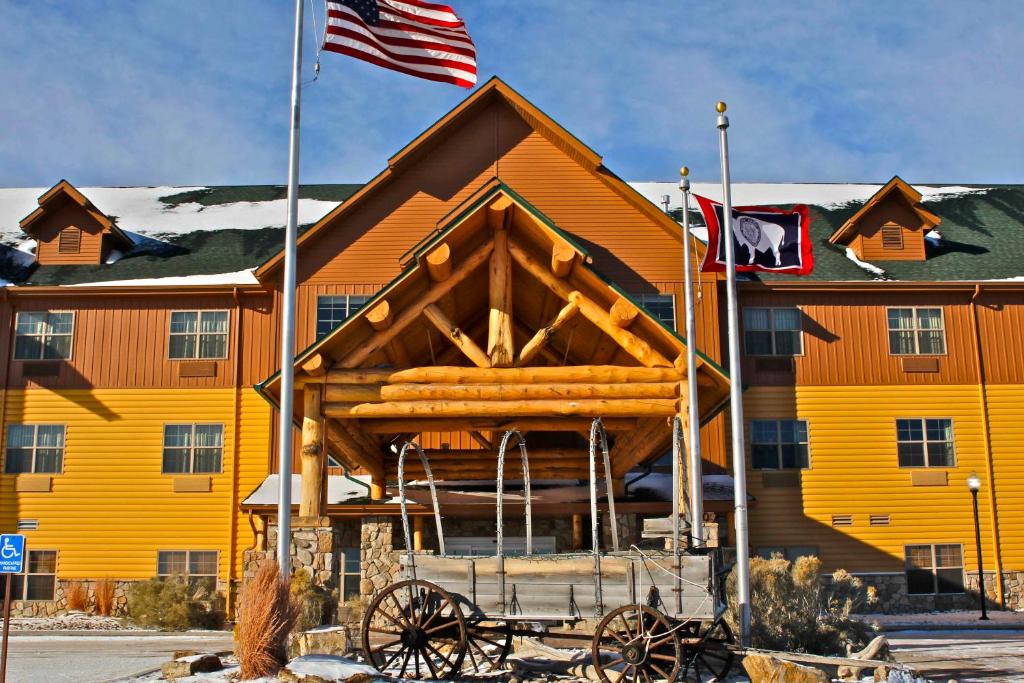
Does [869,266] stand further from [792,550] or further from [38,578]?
[38,578]

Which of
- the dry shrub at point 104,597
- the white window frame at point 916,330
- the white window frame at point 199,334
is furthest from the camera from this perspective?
the white window frame at point 916,330

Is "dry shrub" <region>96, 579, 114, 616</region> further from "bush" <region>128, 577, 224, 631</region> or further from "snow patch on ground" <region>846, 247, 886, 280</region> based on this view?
"snow patch on ground" <region>846, 247, 886, 280</region>

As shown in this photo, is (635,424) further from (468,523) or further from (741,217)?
(468,523)

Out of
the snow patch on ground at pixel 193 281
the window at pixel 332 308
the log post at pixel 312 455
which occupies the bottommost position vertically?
the log post at pixel 312 455

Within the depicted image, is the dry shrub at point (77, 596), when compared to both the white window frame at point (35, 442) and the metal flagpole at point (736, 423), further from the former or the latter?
the metal flagpole at point (736, 423)

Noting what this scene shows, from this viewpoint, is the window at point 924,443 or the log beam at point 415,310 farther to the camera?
the window at point 924,443

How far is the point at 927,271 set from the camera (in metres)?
29.0

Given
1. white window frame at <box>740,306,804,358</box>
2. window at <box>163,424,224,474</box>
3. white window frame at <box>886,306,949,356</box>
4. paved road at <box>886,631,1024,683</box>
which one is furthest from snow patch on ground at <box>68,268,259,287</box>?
paved road at <box>886,631,1024,683</box>

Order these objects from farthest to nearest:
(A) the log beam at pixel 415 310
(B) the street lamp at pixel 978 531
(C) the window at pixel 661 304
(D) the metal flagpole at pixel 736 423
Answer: (C) the window at pixel 661 304
(B) the street lamp at pixel 978 531
(A) the log beam at pixel 415 310
(D) the metal flagpole at pixel 736 423

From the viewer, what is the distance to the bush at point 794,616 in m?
15.8

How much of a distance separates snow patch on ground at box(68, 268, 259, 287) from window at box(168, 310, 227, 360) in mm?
808

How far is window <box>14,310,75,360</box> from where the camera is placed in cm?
2769

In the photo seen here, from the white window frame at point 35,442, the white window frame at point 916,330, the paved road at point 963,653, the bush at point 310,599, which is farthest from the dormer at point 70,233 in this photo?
the paved road at point 963,653

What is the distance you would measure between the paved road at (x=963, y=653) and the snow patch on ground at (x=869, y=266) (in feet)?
35.0
